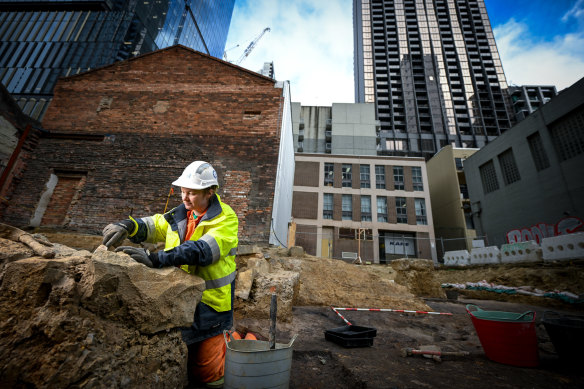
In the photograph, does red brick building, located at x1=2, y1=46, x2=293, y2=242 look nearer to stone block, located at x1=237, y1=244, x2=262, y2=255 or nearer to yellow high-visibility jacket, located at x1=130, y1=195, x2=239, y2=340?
stone block, located at x1=237, y1=244, x2=262, y2=255

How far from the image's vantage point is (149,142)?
895cm

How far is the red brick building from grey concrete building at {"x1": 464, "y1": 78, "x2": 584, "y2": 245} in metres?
18.4

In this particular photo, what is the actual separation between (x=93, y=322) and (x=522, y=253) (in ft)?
49.9

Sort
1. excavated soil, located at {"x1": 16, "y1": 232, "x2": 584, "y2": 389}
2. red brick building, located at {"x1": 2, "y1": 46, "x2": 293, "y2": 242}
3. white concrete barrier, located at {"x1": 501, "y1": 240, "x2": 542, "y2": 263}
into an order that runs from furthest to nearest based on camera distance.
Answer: white concrete barrier, located at {"x1": 501, "y1": 240, "x2": 542, "y2": 263}
red brick building, located at {"x1": 2, "y1": 46, "x2": 293, "y2": 242}
excavated soil, located at {"x1": 16, "y1": 232, "x2": 584, "y2": 389}

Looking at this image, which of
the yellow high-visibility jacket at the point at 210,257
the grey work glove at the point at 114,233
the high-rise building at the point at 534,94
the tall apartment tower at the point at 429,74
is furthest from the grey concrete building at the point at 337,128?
the high-rise building at the point at 534,94

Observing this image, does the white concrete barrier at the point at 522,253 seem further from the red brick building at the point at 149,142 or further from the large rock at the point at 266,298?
the large rock at the point at 266,298

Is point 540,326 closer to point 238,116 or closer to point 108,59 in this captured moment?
point 238,116

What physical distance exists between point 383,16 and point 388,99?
26771mm

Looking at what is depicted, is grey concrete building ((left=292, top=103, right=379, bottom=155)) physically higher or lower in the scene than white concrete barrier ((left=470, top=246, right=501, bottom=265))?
higher

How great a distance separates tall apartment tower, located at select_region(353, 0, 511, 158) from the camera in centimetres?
4656

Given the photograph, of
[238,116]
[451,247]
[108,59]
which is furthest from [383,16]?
[238,116]

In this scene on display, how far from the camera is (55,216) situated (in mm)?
8211

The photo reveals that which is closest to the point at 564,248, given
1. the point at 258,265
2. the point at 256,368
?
the point at 258,265

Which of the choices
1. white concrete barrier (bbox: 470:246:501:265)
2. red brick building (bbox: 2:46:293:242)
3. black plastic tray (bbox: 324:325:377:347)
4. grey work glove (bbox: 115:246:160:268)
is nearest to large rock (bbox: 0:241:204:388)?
grey work glove (bbox: 115:246:160:268)
